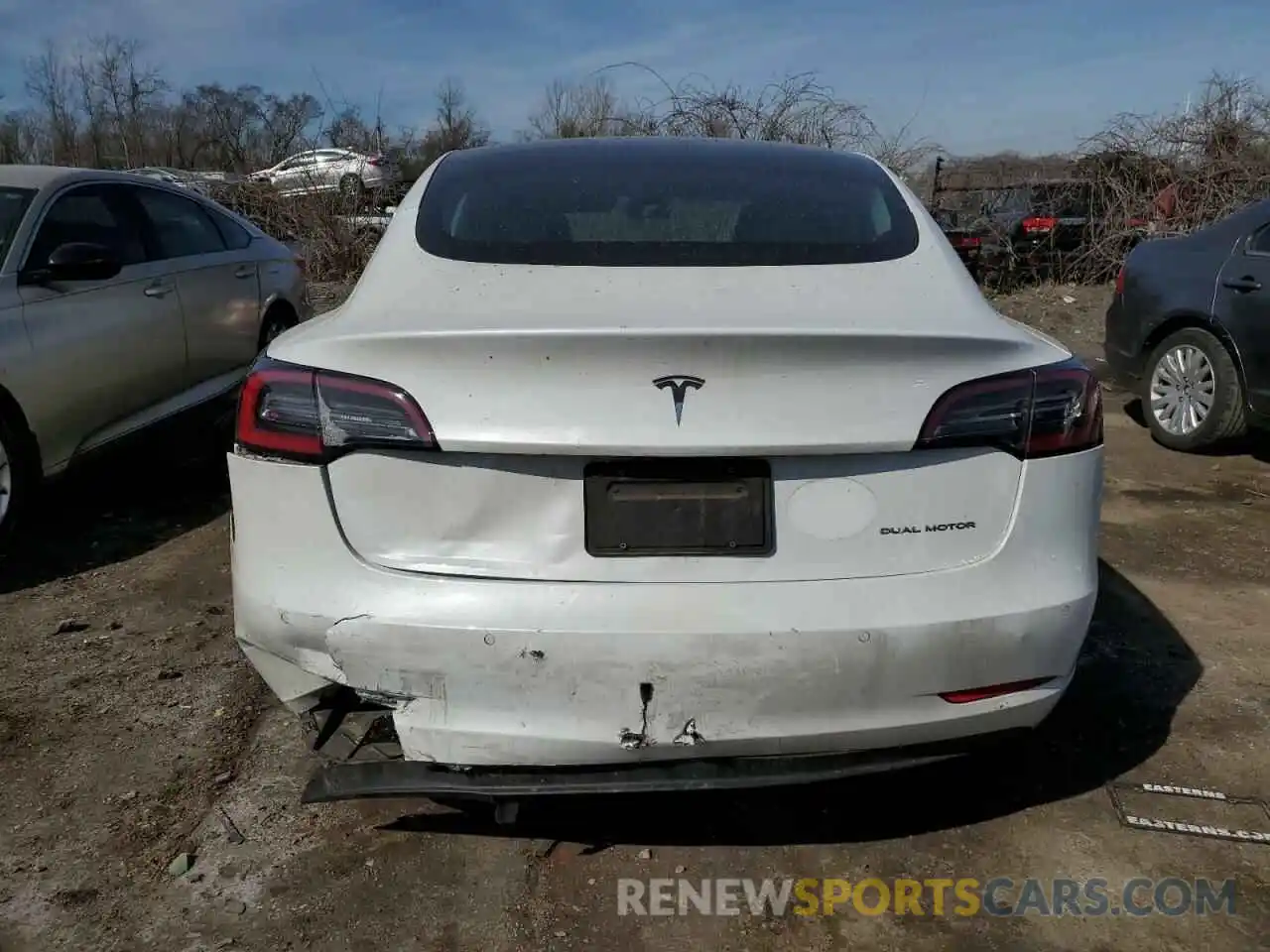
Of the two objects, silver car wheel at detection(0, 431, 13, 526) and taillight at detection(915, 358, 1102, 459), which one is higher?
taillight at detection(915, 358, 1102, 459)

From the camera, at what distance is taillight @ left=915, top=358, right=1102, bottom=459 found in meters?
2.12

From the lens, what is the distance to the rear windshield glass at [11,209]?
457cm

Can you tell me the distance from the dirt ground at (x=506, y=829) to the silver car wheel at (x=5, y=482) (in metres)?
0.53

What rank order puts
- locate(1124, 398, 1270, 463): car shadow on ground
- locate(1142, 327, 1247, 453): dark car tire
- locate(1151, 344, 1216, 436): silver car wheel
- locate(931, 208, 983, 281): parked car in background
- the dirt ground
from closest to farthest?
the dirt ground
locate(1142, 327, 1247, 453): dark car tire
locate(1151, 344, 1216, 436): silver car wheel
locate(1124, 398, 1270, 463): car shadow on ground
locate(931, 208, 983, 281): parked car in background

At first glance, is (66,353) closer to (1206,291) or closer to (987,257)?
(1206,291)

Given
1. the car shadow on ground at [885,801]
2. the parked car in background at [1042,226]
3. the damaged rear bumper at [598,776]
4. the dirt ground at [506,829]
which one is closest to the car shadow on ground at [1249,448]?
the dirt ground at [506,829]

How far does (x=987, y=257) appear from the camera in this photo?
1271cm

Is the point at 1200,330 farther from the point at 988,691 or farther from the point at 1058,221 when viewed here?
the point at 1058,221

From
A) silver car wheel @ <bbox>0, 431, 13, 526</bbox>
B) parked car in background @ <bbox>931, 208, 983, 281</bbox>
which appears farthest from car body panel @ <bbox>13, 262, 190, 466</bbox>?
parked car in background @ <bbox>931, 208, 983, 281</bbox>

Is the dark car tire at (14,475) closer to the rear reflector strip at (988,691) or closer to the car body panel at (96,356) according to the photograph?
the car body panel at (96,356)

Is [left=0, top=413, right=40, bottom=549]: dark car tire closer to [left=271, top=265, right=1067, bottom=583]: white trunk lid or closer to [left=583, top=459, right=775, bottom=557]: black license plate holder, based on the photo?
[left=271, top=265, right=1067, bottom=583]: white trunk lid

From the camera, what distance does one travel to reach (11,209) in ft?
15.5

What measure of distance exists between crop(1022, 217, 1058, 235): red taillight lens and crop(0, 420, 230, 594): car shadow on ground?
32.6ft

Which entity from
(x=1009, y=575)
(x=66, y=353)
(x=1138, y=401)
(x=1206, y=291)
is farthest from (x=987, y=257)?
(x=1009, y=575)
